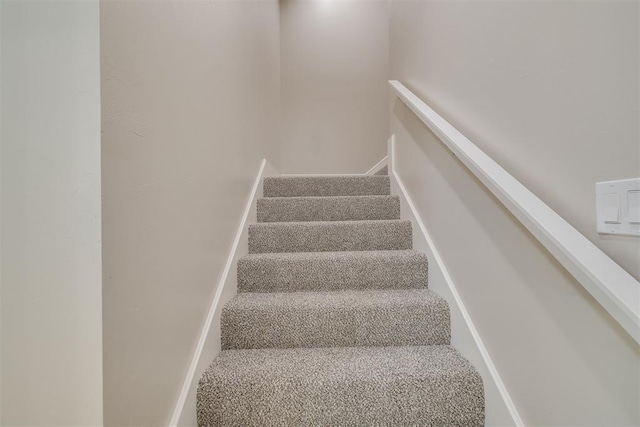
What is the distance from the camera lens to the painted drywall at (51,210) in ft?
1.76

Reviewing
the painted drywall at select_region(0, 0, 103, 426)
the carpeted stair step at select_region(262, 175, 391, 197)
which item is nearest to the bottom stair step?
the painted drywall at select_region(0, 0, 103, 426)

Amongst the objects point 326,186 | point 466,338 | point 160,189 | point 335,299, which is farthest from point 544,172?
point 326,186

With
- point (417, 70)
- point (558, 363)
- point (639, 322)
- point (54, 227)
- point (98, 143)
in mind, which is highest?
point (417, 70)

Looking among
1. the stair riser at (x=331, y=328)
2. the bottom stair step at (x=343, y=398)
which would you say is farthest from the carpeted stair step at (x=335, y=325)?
the bottom stair step at (x=343, y=398)

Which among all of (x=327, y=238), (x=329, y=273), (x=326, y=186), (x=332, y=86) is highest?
(x=332, y=86)

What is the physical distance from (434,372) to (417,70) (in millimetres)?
1409

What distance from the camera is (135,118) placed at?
2.06 ft

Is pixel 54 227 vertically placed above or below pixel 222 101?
below

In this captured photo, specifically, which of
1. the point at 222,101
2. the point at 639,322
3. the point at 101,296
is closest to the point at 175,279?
the point at 101,296

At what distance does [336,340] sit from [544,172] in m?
0.86

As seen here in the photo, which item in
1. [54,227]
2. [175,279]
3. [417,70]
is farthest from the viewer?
[417,70]

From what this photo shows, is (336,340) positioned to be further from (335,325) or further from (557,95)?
(557,95)

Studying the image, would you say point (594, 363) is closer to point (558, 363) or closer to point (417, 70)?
point (558, 363)

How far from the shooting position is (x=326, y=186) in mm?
2018
